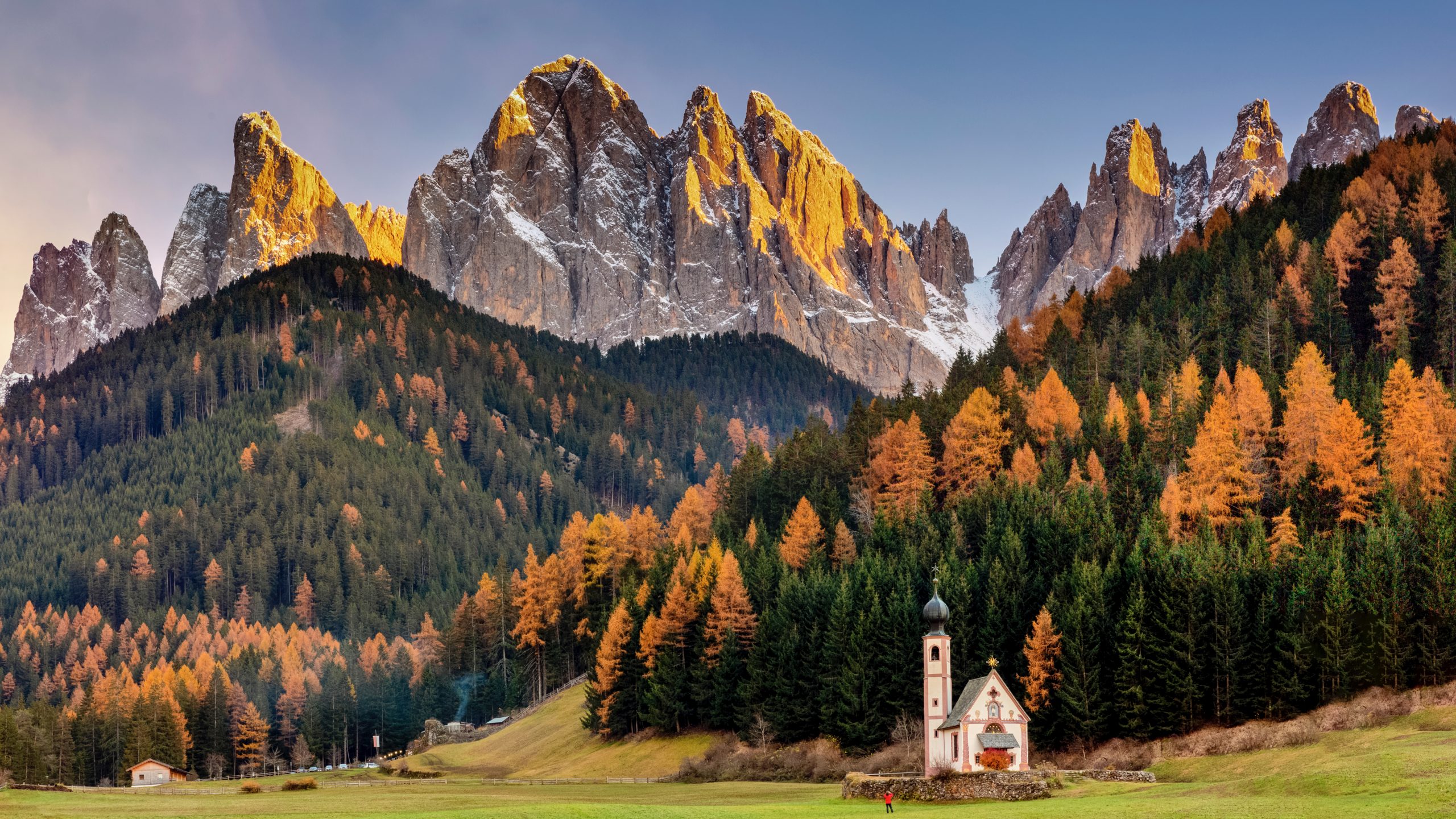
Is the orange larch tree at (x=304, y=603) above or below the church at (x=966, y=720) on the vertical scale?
above

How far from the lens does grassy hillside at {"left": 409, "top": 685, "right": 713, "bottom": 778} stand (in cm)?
9700

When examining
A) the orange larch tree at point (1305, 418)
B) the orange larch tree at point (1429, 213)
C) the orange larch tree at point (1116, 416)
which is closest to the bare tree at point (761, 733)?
the orange larch tree at point (1116, 416)

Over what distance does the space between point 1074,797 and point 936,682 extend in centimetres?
1638

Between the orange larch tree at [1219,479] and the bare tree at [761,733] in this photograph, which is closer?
the orange larch tree at [1219,479]

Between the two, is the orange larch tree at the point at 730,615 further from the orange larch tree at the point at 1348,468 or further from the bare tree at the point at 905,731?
the orange larch tree at the point at 1348,468

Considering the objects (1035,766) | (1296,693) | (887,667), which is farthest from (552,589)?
(1296,693)

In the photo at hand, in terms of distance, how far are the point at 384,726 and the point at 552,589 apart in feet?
86.0

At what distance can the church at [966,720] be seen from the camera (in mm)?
70875

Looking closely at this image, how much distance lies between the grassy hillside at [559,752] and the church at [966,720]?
25.6 metres

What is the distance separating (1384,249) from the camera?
407 ft

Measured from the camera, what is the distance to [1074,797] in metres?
59.0

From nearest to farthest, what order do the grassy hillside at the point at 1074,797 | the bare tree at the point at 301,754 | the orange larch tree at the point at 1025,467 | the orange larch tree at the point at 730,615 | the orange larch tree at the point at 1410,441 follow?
the grassy hillside at the point at 1074,797 < the orange larch tree at the point at 1410,441 < the orange larch tree at the point at 730,615 < the orange larch tree at the point at 1025,467 < the bare tree at the point at 301,754

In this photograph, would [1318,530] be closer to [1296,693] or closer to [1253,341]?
[1296,693]

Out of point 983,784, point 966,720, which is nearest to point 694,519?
point 966,720
